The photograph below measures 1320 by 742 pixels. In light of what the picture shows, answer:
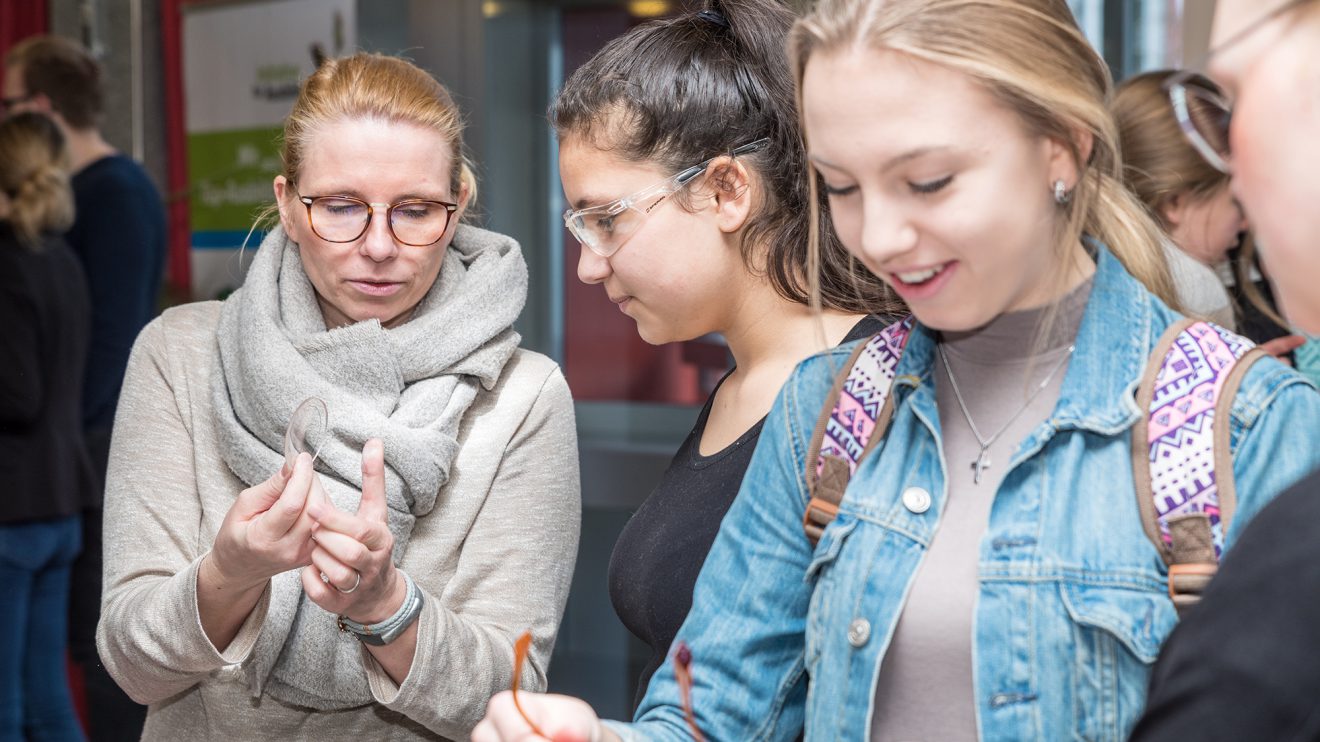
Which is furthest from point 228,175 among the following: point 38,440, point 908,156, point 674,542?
point 908,156

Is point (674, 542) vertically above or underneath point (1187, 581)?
underneath

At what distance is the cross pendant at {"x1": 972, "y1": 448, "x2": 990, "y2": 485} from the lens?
1.17 metres

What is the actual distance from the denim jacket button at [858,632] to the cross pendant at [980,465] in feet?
0.54

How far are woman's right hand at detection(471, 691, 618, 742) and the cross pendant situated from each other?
41 cm

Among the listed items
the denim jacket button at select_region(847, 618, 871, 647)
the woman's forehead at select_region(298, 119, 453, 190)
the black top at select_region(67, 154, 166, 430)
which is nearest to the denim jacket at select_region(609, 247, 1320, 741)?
the denim jacket button at select_region(847, 618, 871, 647)

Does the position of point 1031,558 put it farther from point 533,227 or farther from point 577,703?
point 533,227

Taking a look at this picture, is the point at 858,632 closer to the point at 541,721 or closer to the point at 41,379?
the point at 541,721

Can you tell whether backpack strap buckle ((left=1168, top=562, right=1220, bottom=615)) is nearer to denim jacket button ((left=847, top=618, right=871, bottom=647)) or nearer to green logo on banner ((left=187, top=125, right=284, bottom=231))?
denim jacket button ((left=847, top=618, right=871, bottom=647))

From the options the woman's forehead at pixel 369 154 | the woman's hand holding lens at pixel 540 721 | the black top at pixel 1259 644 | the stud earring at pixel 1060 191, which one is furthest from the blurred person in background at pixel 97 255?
the black top at pixel 1259 644

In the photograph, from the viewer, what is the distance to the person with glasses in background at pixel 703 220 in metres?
1.64

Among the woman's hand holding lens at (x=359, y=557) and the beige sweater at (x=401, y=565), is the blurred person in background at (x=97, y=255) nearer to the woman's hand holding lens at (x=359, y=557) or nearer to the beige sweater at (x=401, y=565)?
the beige sweater at (x=401, y=565)

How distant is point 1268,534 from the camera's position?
77 centimetres

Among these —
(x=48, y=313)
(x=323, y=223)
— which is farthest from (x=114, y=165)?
(x=323, y=223)

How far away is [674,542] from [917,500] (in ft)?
1.54
